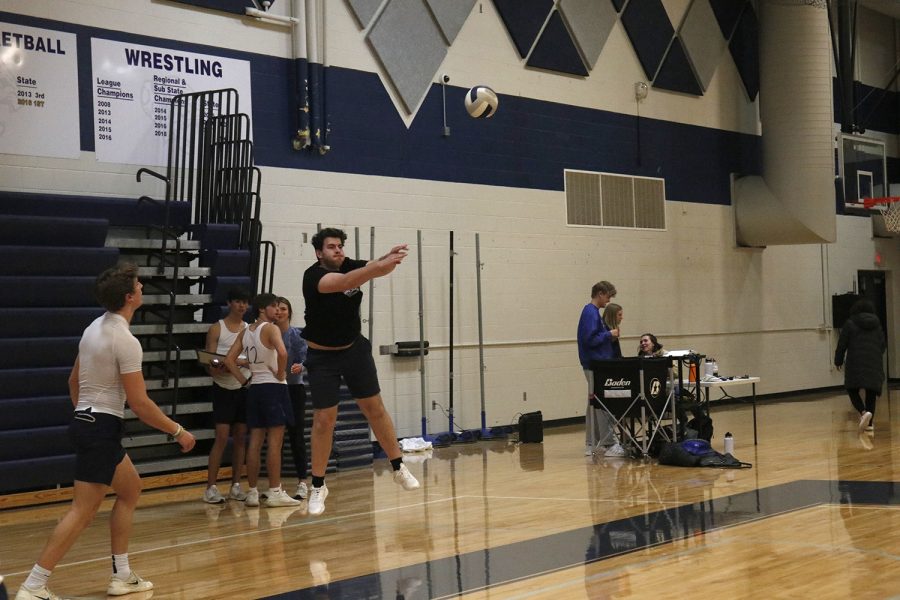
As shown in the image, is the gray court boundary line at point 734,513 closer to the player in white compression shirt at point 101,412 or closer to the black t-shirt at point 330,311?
the player in white compression shirt at point 101,412

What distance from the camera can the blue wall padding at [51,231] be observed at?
9562 mm

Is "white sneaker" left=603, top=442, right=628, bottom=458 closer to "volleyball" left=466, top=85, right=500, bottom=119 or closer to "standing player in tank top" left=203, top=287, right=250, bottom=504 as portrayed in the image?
"standing player in tank top" left=203, top=287, right=250, bottom=504

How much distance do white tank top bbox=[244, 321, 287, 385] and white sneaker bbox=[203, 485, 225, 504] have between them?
116 cm

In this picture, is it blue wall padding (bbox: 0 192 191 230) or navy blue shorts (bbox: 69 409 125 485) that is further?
blue wall padding (bbox: 0 192 191 230)

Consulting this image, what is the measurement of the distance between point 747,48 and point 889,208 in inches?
155

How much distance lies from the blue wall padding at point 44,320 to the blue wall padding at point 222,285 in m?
1.21

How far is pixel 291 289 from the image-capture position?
39.4 ft

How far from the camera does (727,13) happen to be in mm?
18328

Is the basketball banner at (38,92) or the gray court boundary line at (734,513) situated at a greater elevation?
the basketball banner at (38,92)

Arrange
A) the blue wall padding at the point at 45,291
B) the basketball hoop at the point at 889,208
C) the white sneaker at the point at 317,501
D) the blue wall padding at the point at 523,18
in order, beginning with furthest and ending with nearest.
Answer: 1. the basketball hoop at the point at 889,208
2. the blue wall padding at the point at 523,18
3. the blue wall padding at the point at 45,291
4. the white sneaker at the point at 317,501

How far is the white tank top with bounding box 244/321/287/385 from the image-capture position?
8.07 metres

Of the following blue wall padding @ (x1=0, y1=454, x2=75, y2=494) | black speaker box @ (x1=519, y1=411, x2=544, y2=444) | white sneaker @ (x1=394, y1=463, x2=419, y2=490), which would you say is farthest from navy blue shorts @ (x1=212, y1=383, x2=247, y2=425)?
black speaker box @ (x1=519, y1=411, x2=544, y2=444)

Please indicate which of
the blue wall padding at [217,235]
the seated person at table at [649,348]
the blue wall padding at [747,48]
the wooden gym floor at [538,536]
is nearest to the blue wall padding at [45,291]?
the blue wall padding at [217,235]

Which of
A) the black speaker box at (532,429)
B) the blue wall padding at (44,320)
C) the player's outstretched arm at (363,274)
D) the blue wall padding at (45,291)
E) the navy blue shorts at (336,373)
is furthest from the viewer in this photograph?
the black speaker box at (532,429)
